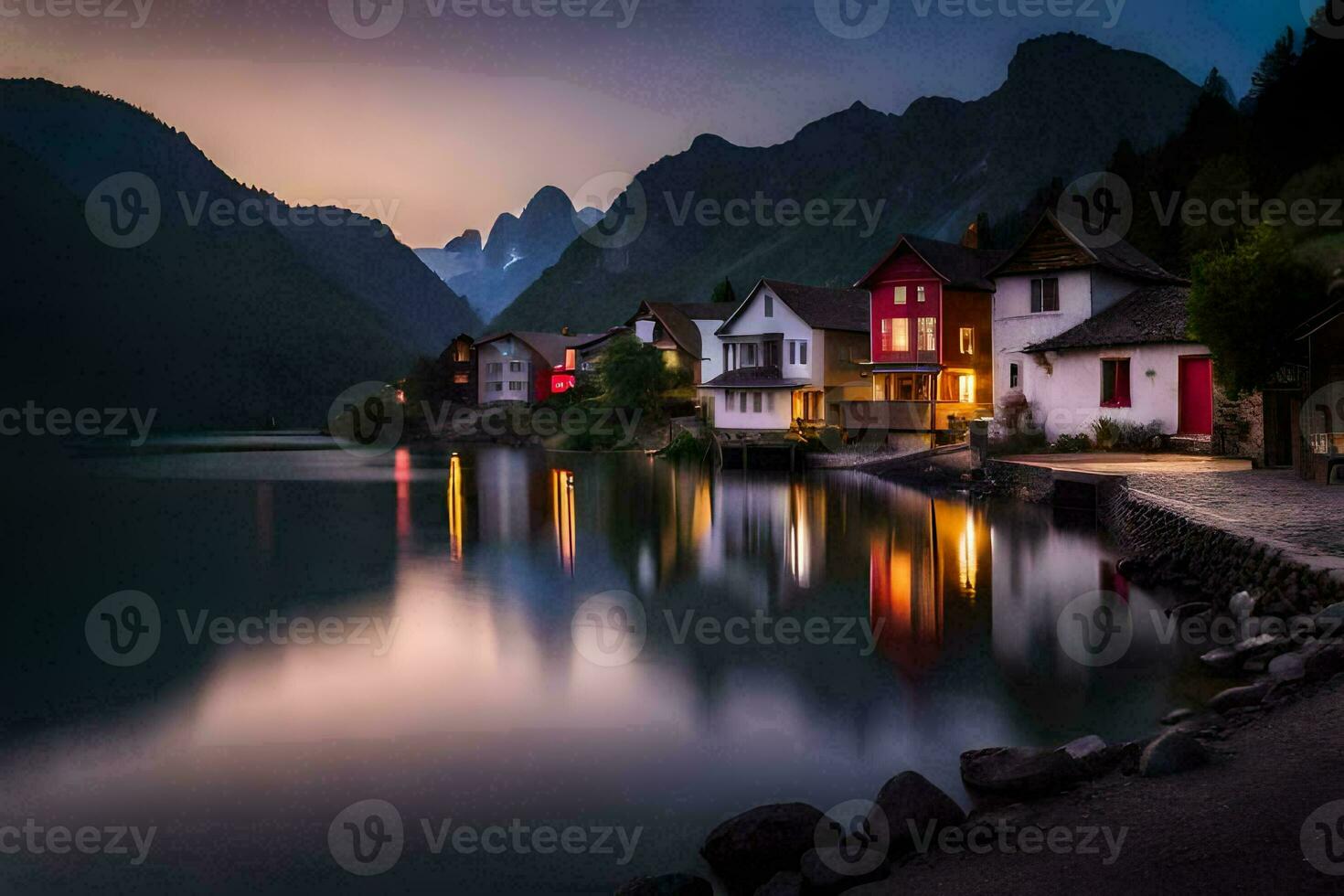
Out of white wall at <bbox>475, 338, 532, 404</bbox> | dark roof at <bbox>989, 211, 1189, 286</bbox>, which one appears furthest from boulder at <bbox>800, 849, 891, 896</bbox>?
white wall at <bbox>475, 338, 532, 404</bbox>

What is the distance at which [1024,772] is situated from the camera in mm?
9234

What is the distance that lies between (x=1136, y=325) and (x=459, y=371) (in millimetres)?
89884

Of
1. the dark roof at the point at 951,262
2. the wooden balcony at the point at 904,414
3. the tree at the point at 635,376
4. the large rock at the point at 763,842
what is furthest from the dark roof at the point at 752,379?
the large rock at the point at 763,842

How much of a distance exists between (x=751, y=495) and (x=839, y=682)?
29379 mm

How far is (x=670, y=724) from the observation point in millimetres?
12516

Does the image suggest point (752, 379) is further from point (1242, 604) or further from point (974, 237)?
point (1242, 604)

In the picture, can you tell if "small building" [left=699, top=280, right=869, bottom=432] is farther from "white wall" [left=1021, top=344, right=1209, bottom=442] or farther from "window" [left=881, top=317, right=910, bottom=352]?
"white wall" [left=1021, top=344, right=1209, bottom=442]

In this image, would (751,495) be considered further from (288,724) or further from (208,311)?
(208,311)

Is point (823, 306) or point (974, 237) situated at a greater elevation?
point (974, 237)

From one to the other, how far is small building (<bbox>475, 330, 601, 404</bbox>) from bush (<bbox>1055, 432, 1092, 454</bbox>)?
72.7m

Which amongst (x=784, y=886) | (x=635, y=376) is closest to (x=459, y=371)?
(x=635, y=376)

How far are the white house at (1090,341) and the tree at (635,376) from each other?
3232 cm

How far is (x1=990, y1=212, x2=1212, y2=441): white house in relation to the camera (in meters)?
38.2

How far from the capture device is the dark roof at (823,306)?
6122cm
